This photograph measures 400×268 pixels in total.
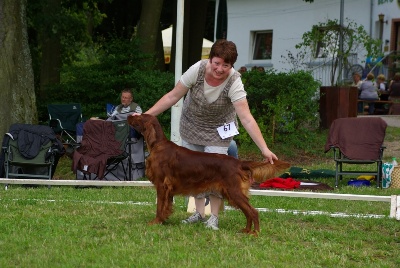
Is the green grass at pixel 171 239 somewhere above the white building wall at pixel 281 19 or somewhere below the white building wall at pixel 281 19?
below

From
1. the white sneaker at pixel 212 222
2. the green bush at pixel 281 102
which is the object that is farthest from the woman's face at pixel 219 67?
the green bush at pixel 281 102

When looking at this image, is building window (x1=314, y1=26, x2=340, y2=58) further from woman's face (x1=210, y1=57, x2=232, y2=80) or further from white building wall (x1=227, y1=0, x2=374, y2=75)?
woman's face (x1=210, y1=57, x2=232, y2=80)

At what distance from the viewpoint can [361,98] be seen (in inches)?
963

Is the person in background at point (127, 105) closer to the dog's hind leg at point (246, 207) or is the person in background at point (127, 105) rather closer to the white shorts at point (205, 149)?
the white shorts at point (205, 149)

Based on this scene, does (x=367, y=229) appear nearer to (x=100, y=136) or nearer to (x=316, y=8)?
(x=100, y=136)

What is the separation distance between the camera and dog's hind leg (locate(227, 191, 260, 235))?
733cm

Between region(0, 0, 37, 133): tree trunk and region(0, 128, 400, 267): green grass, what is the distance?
5.43 m

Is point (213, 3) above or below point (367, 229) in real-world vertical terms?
above

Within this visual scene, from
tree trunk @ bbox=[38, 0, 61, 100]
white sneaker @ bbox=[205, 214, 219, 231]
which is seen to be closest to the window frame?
tree trunk @ bbox=[38, 0, 61, 100]

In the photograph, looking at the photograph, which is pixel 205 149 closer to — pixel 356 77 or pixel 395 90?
pixel 356 77

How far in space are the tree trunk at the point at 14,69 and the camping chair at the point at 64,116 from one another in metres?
2.16

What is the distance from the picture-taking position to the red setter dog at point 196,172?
7.33 m

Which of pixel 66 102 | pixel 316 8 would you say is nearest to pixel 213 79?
pixel 66 102

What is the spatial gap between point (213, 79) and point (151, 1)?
12029 mm
